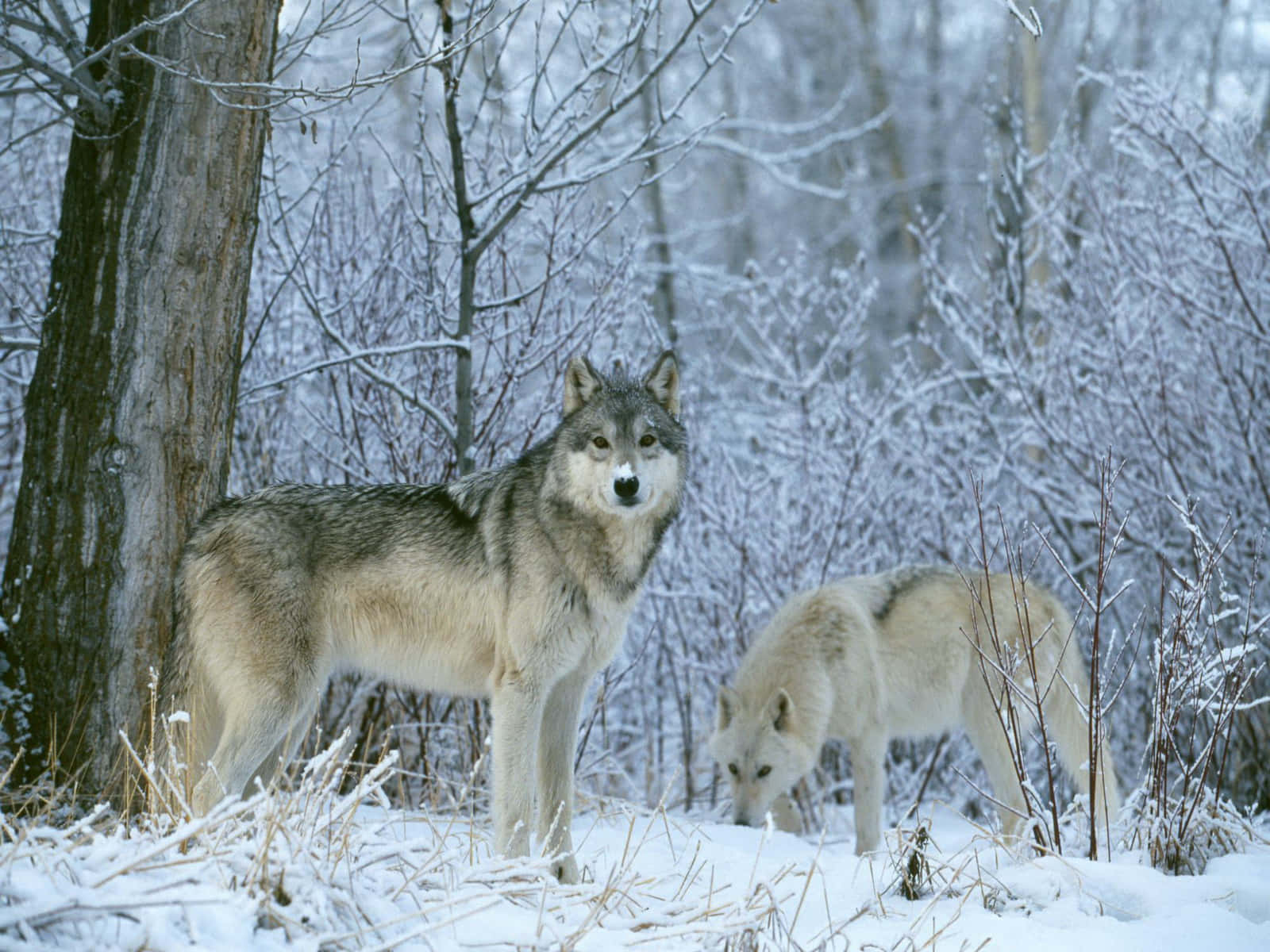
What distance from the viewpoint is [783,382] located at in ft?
30.1

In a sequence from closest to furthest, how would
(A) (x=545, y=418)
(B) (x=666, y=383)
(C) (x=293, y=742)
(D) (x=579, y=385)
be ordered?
(C) (x=293, y=742)
(D) (x=579, y=385)
(B) (x=666, y=383)
(A) (x=545, y=418)

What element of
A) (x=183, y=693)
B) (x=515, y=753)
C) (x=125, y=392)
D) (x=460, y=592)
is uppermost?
(x=125, y=392)

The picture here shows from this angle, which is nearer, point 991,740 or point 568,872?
point 568,872

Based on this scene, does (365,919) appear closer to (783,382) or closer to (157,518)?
(157,518)

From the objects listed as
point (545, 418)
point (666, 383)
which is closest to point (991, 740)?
point (666, 383)

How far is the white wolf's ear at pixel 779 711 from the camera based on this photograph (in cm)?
648

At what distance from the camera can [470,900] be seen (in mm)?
2807

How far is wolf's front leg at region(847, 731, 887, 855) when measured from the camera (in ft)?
21.0

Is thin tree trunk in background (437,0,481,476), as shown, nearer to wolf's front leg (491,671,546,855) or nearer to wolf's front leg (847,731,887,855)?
wolf's front leg (491,671,546,855)

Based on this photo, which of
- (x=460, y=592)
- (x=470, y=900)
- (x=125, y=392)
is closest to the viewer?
(x=470, y=900)

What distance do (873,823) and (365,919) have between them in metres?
4.39

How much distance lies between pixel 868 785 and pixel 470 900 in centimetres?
415

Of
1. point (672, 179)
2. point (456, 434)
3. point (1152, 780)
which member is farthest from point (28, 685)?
point (672, 179)

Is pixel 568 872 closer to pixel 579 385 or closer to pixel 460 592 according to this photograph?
pixel 460 592
